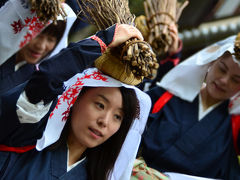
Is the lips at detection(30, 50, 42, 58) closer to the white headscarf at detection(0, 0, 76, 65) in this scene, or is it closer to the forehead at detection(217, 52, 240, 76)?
the white headscarf at detection(0, 0, 76, 65)

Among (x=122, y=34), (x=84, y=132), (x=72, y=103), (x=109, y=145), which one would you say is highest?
(x=122, y=34)

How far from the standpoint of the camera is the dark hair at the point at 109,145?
1.51 meters

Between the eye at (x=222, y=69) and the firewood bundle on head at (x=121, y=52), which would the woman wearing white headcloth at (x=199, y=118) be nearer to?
the eye at (x=222, y=69)

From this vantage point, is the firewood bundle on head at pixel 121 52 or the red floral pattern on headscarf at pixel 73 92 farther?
the red floral pattern on headscarf at pixel 73 92

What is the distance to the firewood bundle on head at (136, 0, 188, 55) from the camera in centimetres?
197

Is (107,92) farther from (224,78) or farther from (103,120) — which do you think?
(224,78)

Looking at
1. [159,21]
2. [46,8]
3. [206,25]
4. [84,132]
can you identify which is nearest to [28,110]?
[84,132]

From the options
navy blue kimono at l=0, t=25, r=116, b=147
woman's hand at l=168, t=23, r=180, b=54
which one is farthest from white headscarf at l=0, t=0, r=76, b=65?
woman's hand at l=168, t=23, r=180, b=54

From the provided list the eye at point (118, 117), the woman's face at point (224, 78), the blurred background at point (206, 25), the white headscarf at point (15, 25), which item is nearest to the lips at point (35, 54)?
the white headscarf at point (15, 25)

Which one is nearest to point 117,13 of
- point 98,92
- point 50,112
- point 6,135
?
point 98,92

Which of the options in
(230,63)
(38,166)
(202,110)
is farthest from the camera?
(202,110)

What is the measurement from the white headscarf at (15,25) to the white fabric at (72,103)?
1.23 ft

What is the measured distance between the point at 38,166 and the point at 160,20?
1246 mm

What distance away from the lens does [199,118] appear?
84.1 inches
